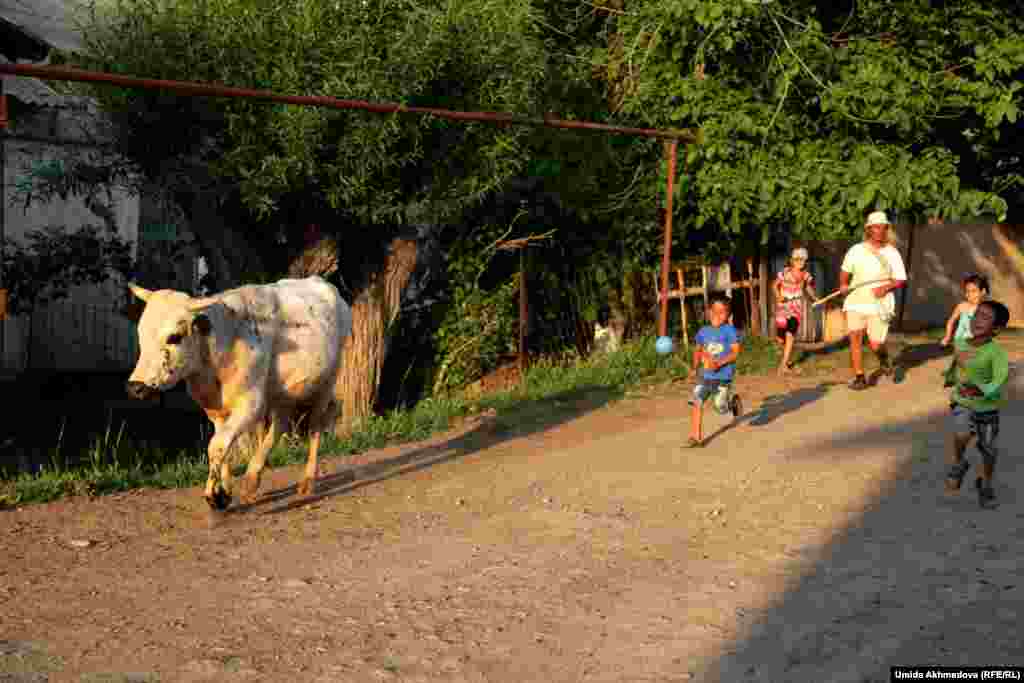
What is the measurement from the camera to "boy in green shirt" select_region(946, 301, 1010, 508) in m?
8.03

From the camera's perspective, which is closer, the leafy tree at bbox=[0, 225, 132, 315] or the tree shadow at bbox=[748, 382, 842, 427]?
the tree shadow at bbox=[748, 382, 842, 427]

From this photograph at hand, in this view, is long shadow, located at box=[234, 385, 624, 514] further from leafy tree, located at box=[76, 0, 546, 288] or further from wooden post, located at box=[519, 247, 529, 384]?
leafy tree, located at box=[76, 0, 546, 288]

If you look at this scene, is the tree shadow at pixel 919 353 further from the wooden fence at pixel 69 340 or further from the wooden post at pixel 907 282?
the wooden fence at pixel 69 340

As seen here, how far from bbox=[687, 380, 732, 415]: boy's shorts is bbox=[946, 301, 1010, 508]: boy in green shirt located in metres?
2.18

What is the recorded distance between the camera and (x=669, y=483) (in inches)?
348

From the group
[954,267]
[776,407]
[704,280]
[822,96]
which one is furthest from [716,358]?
[954,267]

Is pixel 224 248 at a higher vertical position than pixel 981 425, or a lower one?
higher

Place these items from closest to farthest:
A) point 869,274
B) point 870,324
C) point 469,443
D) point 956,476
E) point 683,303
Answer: point 956,476, point 469,443, point 869,274, point 870,324, point 683,303

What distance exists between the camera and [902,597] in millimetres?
6090

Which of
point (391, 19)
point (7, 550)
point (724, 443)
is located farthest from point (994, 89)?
point (7, 550)

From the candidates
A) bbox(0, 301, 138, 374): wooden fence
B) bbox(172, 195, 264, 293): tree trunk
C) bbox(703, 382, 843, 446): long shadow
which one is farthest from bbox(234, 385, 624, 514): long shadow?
bbox(0, 301, 138, 374): wooden fence

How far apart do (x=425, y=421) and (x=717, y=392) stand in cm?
276

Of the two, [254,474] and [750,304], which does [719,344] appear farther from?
[750,304]

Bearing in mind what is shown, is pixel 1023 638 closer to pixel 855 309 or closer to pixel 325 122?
pixel 325 122
